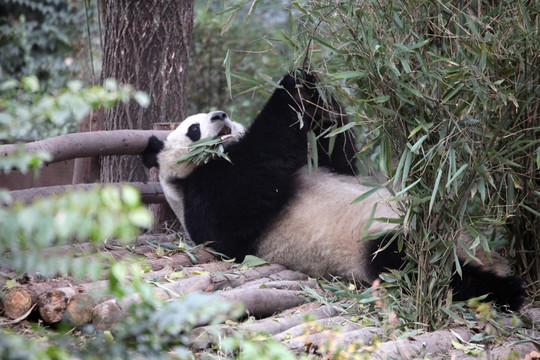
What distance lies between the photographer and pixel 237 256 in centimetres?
384

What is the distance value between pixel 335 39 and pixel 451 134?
708 millimetres

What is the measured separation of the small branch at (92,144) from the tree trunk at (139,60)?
0.49 metres

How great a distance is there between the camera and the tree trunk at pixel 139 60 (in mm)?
4719

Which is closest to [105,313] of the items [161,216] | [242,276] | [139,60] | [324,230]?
[242,276]

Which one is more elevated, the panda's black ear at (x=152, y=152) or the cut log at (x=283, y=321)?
the panda's black ear at (x=152, y=152)

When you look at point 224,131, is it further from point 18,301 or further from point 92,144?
point 18,301

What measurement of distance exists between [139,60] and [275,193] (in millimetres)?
1562

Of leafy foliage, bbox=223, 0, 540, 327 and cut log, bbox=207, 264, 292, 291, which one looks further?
cut log, bbox=207, 264, 292, 291

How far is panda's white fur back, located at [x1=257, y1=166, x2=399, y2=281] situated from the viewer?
358 centimetres

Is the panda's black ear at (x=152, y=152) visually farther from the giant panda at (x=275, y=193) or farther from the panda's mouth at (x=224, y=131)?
the panda's mouth at (x=224, y=131)

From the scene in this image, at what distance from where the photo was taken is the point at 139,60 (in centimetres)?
472

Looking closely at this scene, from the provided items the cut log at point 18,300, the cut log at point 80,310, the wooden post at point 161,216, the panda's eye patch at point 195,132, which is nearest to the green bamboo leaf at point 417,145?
the cut log at point 80,310

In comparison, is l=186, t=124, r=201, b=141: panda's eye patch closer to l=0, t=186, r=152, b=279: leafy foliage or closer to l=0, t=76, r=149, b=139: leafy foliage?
l=0, t=76, r=149, b=139: leafy foliage

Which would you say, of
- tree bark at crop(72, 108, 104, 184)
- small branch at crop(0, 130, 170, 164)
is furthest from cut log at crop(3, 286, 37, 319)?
tree bark at crop(72, 108, 104, 184)
